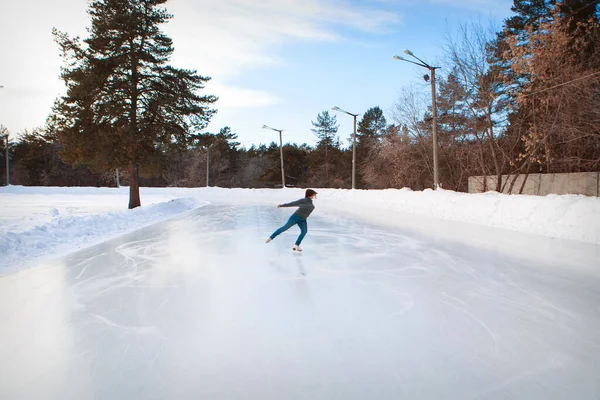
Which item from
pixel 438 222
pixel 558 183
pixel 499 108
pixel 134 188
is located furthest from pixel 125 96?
pixel 558 183

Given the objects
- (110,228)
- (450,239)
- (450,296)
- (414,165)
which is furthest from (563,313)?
(414,165)

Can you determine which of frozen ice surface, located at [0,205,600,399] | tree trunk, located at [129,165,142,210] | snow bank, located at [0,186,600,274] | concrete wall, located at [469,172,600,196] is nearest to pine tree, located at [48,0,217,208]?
tree trunk, located at [129,165,142,210]

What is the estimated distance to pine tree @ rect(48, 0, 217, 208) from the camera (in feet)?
61.8

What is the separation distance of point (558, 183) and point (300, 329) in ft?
72.8

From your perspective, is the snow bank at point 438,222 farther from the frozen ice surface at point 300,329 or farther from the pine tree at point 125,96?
the pine tree at point 125,96

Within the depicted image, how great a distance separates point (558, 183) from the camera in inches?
821

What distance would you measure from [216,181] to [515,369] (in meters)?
71.6

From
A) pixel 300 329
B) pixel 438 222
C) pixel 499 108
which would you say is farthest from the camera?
pixel 499 108

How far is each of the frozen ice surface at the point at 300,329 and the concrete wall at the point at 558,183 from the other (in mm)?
15331

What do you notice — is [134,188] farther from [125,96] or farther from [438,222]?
[438,222]

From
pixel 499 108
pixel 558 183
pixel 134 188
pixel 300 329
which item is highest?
pixel 499 108

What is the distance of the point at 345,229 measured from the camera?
1212 cm

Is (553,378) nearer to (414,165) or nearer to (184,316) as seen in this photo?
(184,316)

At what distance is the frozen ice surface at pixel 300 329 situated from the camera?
2.78 meters
